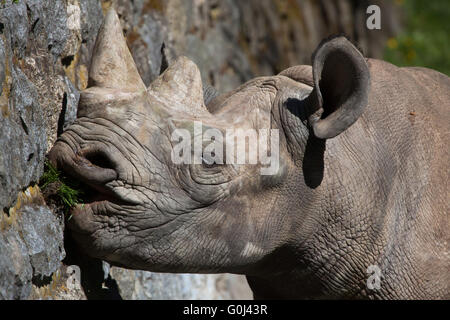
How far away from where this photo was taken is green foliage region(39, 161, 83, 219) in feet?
12.8

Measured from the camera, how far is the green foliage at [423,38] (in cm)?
1159

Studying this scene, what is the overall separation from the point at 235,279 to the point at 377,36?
579cm

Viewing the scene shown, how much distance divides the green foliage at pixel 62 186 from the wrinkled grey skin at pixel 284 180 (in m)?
0.06

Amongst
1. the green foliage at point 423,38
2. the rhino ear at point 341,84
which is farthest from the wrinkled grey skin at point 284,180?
the green foliage at point 423,38

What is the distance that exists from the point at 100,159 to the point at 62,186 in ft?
0.73

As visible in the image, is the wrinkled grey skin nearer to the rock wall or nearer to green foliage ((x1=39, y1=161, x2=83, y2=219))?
green foliage ((x1=39, y1=161, x2=83, y2=219))

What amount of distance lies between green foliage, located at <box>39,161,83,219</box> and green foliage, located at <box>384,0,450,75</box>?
8117 millimetres

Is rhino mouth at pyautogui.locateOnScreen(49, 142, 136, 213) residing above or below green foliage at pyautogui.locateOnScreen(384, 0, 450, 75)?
below

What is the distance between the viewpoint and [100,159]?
3.86m

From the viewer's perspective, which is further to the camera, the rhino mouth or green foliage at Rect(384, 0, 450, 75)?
green foliage at Rect(384, 0, 450, 75)

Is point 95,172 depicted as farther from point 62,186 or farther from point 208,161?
point 208,161

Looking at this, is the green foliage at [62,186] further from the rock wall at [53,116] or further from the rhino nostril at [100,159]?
the rhino nostril at [100,159]

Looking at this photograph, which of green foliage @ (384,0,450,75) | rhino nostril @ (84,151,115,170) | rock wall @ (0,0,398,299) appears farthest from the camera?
green foliage @ (384,0,450,75)

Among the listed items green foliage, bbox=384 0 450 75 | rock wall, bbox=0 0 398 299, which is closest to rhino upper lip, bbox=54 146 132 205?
rock wall, bbox=0 0 398 299
